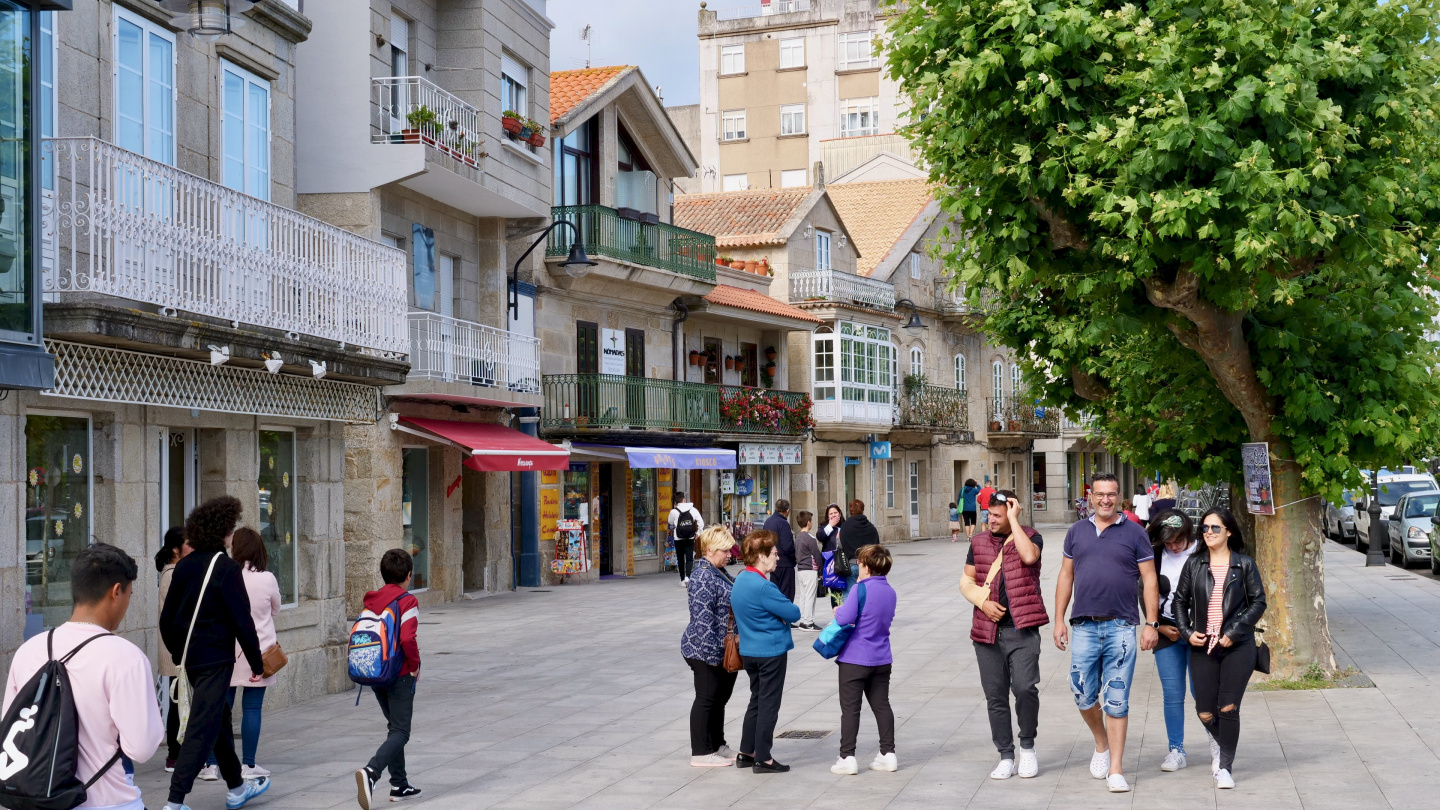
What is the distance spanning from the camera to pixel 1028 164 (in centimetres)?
1166

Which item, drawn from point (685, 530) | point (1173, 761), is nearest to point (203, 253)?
point (1173, 761)

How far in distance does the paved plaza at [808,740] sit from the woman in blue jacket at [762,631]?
322mm

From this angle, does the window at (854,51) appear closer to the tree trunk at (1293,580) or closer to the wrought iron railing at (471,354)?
the wrought iron railing at (471,354)

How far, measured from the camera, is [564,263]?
27.9m

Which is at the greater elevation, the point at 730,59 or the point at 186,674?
the point at 730,59

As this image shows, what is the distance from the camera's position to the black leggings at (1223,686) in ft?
29.7

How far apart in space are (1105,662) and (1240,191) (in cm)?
385

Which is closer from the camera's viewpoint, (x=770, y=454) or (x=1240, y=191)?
(x=1240, y=191)

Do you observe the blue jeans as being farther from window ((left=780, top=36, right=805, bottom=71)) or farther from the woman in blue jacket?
window ((left=780, top=36, right=805, bottom=71))

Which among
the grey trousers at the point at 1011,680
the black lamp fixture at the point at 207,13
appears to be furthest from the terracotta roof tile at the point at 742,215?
the grey trousers at the point at 1011,680

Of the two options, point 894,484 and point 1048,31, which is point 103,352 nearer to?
point 1048,31

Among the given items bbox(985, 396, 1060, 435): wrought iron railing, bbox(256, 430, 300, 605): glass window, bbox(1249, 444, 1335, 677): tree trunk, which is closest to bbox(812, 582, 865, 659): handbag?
bbox(1249, 444, 1335, 677): tree trunk

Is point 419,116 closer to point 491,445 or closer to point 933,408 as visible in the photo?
point 491,445

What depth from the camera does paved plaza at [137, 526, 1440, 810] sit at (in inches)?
359
